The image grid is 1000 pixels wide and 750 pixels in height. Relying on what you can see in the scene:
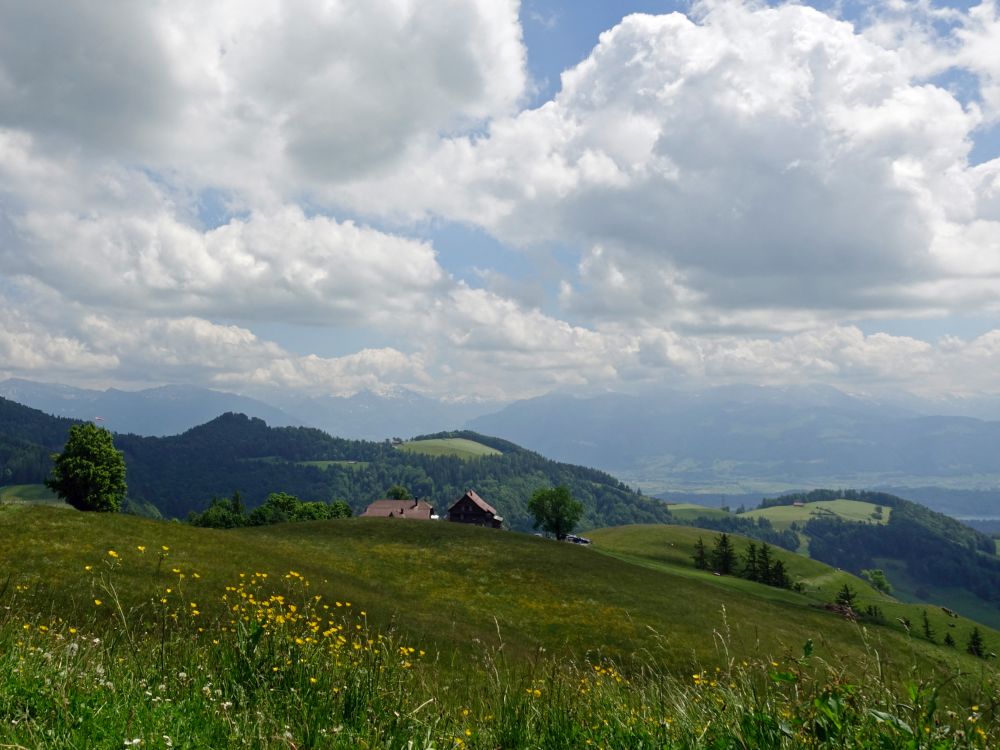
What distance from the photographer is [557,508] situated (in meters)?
110

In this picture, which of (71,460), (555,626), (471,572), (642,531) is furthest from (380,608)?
(642,531)

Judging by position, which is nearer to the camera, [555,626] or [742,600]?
[555,626]

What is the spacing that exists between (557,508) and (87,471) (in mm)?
73797

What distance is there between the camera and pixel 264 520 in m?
146

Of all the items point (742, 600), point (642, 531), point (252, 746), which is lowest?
point (642, 531)

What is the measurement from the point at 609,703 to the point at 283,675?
418 cm

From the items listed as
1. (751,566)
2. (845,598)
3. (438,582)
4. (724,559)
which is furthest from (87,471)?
(751,566)

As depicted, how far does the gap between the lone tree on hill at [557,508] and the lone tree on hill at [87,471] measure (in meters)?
67.1

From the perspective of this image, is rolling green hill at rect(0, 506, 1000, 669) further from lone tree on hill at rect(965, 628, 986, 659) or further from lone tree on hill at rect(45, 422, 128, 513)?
lone tree on hill at rect(45, 422, 128, 513)

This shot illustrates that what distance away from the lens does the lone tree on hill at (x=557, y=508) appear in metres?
110

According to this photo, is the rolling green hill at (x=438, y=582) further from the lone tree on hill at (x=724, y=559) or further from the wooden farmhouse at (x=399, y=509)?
the wooden farmhouse at (x=399, y=509)

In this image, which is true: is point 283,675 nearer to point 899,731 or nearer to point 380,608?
point 899,731

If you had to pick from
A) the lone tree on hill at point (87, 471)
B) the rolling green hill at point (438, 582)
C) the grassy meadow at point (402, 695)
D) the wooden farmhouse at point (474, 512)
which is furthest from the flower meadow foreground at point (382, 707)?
the wooden farmhouse at point (474, 512)

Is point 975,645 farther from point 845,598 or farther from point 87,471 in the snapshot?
point 87,471
